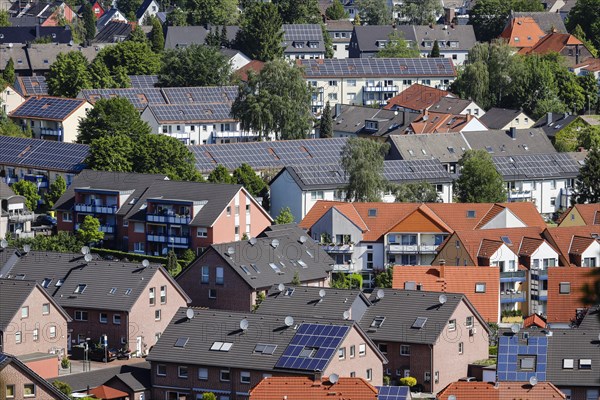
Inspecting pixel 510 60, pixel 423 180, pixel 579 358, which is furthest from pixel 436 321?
pixel 510 60

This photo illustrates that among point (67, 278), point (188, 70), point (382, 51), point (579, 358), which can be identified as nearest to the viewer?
point (579, 358)

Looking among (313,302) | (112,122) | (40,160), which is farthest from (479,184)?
(313,302)

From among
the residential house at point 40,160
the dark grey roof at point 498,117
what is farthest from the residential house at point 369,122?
the residential house at point 40,160

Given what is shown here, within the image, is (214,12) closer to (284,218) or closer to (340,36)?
(340,36)

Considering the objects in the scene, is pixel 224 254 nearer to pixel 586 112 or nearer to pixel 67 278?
pixel 67 278

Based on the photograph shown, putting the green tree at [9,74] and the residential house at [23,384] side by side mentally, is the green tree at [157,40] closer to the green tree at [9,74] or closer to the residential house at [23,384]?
the green tree at [9,74]

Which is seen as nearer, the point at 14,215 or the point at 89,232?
the point at 89,232
